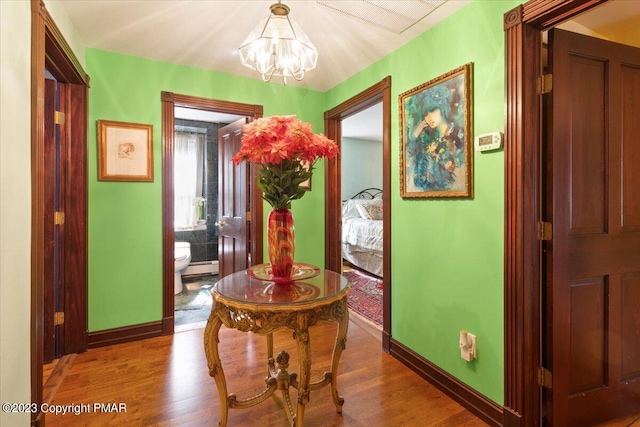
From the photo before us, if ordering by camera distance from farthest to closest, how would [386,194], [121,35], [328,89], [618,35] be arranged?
[328,89], [386,194], [121,35], [618,35]

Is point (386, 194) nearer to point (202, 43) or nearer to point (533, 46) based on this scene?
point (533, 46)

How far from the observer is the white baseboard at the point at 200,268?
16.1ft

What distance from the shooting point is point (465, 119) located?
1886 millimetres

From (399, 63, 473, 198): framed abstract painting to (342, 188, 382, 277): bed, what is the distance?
7.91ft

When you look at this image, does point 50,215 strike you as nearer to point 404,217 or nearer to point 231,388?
point 231,388

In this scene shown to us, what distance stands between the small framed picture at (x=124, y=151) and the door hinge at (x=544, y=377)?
304cm

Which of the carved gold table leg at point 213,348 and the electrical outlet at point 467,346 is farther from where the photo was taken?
the electrical outlet at point 467,346

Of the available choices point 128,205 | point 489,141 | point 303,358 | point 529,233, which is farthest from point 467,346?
point 128,205

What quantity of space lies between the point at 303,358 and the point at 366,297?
260 cm

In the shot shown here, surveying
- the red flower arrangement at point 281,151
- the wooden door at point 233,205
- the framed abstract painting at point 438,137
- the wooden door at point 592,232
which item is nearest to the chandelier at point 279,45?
the red flower arrangement at point 281,151

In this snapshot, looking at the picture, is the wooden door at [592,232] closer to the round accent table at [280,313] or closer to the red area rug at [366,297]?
the round accent table at [280,313]

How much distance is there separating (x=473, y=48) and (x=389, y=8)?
1.81 feet

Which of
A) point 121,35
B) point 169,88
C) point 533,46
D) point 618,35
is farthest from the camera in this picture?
point 169,88

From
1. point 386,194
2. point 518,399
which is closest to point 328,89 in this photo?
point 386,194
